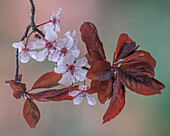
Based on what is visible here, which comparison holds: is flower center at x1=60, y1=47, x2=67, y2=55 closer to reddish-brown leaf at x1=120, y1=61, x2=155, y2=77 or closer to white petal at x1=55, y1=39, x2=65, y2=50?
white petal at x1=55, y1=39, x2=65, y2=50

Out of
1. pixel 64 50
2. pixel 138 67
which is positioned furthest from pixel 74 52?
pixel 138 67

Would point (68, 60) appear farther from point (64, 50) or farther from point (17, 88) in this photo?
point (17, 88)

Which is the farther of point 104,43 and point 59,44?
point 104,43

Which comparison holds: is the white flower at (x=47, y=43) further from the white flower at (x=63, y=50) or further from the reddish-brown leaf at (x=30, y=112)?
the reddish-brown leaf at (x=30, y=112)

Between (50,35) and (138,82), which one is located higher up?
(50,35)

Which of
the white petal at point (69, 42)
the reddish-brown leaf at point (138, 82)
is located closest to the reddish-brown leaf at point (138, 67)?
the reddish-brown leaf at point (138, 82)

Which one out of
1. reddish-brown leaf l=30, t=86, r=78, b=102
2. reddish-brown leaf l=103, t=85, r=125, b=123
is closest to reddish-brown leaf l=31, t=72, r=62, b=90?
reddish-brown leaf l=30, t=86, r=78, b=102
